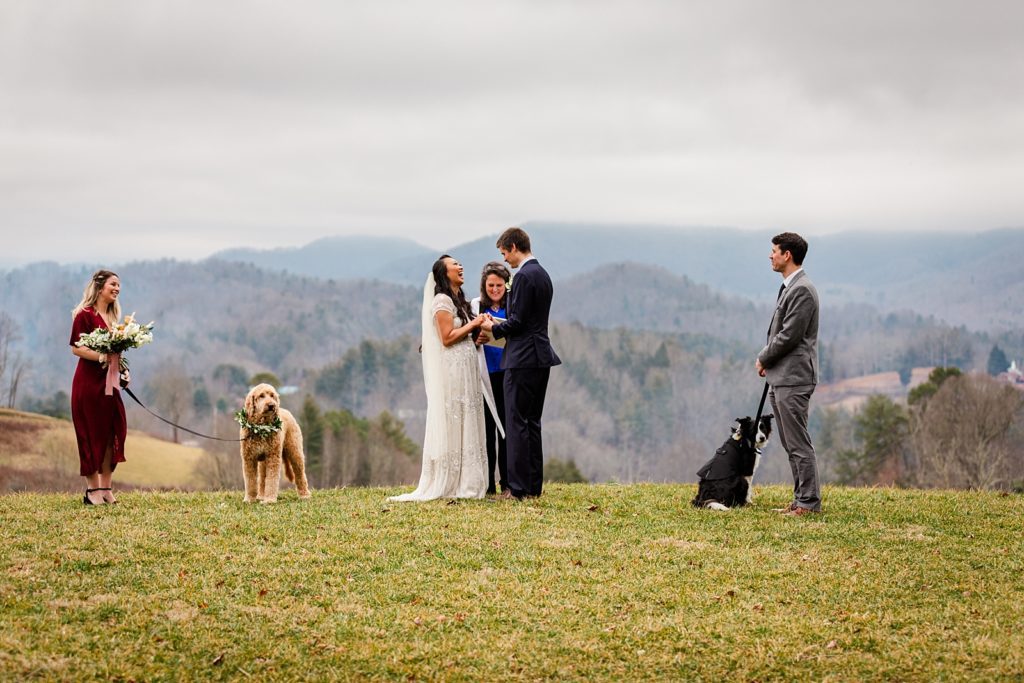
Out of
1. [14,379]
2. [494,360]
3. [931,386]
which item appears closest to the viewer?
[494,360]

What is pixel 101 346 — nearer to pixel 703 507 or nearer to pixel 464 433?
pixel 464 433

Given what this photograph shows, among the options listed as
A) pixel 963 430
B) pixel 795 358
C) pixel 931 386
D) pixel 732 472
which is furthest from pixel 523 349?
pixel 931 386

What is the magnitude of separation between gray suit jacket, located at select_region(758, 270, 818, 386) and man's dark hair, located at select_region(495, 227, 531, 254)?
308 centimetres

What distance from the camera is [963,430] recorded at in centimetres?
6444

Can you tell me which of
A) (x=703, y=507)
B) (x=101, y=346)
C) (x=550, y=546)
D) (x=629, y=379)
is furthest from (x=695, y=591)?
(x=629, y=379)

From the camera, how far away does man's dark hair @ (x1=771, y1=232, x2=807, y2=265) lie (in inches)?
445

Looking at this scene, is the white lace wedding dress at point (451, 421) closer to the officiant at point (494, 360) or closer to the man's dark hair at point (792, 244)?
the officiant at point (494, 360)

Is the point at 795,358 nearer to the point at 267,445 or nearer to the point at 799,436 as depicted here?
the point at 799,436

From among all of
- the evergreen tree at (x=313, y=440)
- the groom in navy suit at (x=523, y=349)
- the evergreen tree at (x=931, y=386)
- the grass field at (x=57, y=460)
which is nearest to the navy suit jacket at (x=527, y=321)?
the groom in navy suit at (x=523, y=349)

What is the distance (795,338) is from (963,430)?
59.4m

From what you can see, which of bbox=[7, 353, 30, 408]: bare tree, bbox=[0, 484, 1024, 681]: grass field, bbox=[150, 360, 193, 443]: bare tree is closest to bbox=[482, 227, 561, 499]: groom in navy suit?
bbox=[0, 484, 1024, 681]: grass field

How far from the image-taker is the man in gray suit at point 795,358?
1120 centimetres

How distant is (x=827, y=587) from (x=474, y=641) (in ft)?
10.5

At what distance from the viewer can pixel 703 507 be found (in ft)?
39.3
